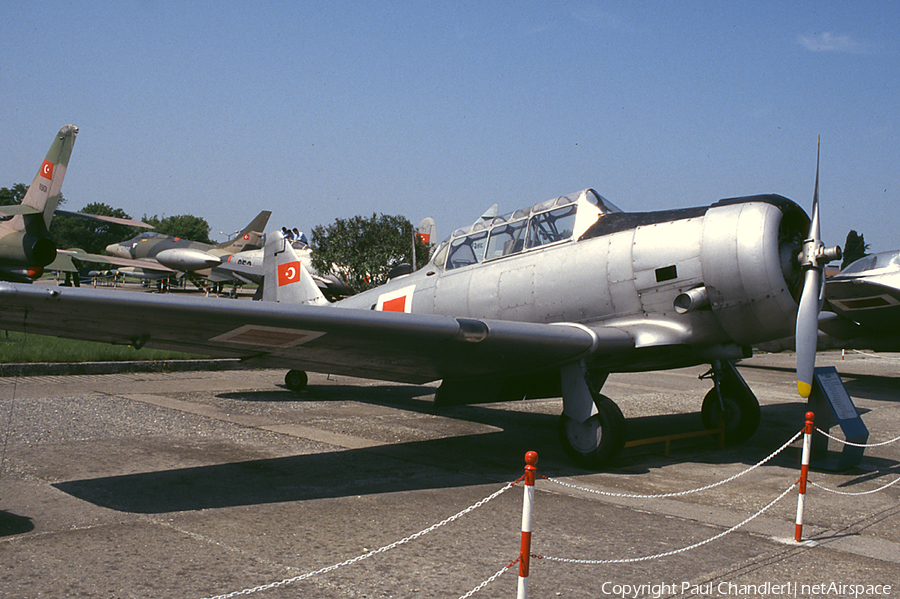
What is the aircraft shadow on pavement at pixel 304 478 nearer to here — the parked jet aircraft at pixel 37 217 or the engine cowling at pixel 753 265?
the engine cowling at pixel 753 265

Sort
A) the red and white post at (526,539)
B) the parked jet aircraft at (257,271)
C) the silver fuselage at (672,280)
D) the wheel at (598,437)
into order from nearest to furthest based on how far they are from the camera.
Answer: the red and white post at (526,539) < the silver fuselage at (672,280) < the wheel at (598,437) < the parked jet aircraft at (257,271)

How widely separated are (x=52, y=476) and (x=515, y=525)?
3.57 metres

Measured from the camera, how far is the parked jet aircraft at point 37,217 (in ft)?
59.7

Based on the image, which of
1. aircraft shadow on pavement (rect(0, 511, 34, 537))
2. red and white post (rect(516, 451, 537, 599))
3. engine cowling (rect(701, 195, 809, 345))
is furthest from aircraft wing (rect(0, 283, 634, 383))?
red and white post (rect(516, 451, 537, 599))

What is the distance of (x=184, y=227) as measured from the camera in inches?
5704

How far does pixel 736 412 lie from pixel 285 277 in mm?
6747

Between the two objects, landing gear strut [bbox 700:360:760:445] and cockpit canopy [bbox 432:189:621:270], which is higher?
cockpit canopy [bbox 432:189:621:270]

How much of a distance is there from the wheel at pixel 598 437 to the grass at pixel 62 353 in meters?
8.05

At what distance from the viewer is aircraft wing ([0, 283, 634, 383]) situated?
4.59m

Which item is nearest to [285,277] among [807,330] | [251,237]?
[807,330]

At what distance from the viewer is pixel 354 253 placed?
93.4ft

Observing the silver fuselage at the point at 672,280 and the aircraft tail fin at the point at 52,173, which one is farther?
the aircraft tail fin at the point at 52,173

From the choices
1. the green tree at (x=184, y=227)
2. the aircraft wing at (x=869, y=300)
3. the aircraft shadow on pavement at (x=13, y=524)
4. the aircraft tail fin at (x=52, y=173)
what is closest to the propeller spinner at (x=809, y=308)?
the aircraft shadow on pavement at (x=13, y=524)

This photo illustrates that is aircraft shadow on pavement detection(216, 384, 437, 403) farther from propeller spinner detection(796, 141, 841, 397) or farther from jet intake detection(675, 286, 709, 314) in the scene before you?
propeller spinner detection(796, 141, 841, 397)
